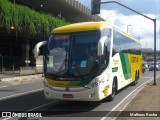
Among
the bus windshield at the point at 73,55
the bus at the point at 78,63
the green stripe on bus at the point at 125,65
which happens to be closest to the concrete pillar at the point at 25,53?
the green stripe on bus at the point at 125,65

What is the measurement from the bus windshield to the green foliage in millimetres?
20198

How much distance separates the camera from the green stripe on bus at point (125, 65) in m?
18.6

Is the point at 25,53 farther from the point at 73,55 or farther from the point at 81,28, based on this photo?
the point at 73,55

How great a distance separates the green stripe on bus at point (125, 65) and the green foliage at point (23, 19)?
16.4 metres

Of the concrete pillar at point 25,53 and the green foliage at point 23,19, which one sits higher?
the green foliage at point 23,19

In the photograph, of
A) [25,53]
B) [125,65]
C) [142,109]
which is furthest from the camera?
[25,53]

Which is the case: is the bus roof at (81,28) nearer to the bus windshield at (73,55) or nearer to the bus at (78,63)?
the bus at (78,63)

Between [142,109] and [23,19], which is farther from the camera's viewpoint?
[23,19]

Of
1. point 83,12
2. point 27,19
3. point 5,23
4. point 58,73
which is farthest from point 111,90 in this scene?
point 83,12

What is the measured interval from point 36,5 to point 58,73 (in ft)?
124

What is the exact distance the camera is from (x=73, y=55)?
13.4 meters

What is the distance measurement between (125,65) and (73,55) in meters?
6.48

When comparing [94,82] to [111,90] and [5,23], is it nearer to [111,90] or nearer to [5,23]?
[111,90]

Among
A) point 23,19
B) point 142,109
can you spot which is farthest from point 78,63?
point 23,19
